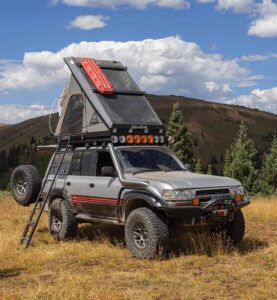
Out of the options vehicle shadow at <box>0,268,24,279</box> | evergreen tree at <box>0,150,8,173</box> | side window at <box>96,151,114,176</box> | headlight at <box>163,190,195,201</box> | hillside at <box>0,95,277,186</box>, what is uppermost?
hillside at <box>0,95,277,186</box>

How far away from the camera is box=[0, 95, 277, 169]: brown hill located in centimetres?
13625

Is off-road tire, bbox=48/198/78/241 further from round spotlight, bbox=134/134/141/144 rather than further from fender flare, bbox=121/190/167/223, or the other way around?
round spotlight, bbox=134/134/141/144

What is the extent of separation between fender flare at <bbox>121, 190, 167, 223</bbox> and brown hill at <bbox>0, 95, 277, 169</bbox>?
375 feet

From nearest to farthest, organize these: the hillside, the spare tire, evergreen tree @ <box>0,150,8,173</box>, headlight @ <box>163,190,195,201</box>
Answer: headlight @ <box>163,190,195,201</box> < the spare tire < evergreen tree @ <box>0,150,8,173</box> < the hillside

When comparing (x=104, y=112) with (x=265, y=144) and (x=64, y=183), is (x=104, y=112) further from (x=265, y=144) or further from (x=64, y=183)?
(x=265, y=144)

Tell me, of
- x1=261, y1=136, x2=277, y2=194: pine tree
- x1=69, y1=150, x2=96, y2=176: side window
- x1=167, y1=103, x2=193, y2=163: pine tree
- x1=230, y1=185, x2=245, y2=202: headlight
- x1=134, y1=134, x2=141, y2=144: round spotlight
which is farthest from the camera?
x1=167, y1=103, x2=193, y2=163: pine tree

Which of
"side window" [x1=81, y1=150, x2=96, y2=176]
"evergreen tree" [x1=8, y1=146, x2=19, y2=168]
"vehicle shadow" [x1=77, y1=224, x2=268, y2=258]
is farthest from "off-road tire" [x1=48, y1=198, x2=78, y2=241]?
"evergreen tree" [x1=8, y1=146, x2=19, y2=168]

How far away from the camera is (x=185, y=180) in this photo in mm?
9031

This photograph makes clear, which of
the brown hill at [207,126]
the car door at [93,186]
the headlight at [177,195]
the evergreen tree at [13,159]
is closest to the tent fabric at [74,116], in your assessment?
the car door at [93,186]

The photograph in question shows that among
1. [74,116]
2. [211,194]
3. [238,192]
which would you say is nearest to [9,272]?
[211,194]

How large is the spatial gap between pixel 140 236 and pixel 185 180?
137 cm

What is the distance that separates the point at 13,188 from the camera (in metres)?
12.5

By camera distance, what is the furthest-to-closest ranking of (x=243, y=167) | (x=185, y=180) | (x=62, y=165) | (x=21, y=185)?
(x=243, y=167)
(x=21, y=185)
(x=62, y=165)
(x=185, y=180)

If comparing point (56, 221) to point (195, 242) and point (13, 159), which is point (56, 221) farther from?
point (13, 159)
